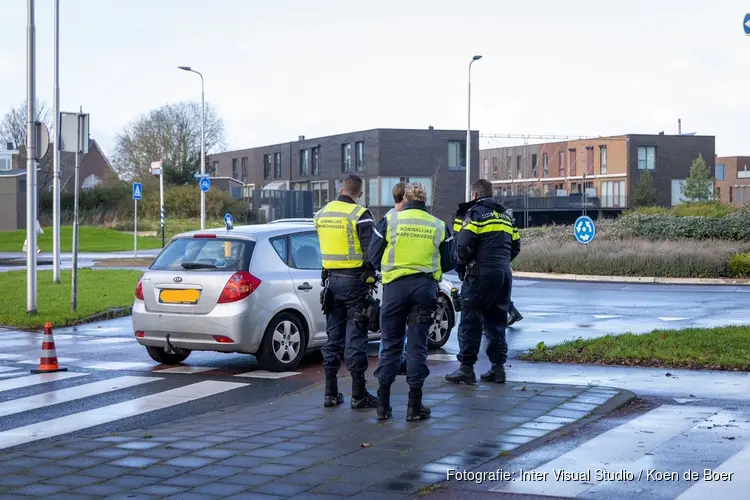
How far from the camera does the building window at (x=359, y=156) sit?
71.9 metres

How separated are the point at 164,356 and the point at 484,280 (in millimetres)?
4529

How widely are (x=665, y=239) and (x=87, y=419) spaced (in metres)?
28.4

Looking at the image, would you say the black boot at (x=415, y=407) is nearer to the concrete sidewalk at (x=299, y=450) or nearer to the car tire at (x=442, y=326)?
the concrete sidewalk at (x=299, y=450)

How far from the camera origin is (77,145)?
60.3 feet

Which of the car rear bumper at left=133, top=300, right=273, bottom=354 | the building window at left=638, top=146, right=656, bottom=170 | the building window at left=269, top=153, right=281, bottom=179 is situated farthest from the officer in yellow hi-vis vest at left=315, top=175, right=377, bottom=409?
the building window at left=269, top=153, right=281, bottom=179

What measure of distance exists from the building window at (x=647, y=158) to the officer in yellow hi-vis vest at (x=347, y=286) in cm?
7485

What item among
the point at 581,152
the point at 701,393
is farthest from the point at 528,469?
the point at 581,152

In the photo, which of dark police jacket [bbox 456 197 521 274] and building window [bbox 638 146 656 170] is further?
building window [bbox 638 146 656 170]

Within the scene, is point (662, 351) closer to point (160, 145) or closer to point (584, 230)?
point (584, 230)

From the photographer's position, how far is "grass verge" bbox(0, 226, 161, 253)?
156ft

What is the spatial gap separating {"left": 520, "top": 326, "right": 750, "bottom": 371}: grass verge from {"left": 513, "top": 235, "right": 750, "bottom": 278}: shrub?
16108 mm

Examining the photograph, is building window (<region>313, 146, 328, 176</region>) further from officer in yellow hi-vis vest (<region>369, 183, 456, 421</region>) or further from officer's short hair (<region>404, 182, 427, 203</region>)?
officer in yellow hi-vis vest (<region>369, 183, 456, 421</region>)

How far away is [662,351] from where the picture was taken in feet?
36.9

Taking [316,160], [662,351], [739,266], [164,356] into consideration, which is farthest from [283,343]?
[316,160]
